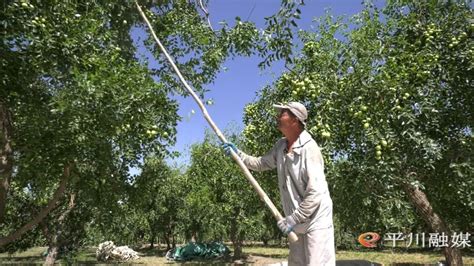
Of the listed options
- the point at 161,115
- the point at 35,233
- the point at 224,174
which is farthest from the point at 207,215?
the point at 161,115

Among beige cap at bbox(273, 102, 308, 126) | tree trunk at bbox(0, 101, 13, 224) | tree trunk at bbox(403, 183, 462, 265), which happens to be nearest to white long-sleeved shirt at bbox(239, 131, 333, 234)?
beige cap at bbox(273, 102, 308, 126)

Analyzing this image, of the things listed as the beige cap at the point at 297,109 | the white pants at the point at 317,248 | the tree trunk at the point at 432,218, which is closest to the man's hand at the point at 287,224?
the white pants at the point at 317,248

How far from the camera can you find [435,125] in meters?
8.55

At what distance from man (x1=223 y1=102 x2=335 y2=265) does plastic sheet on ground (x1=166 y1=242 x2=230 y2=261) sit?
32.1 metres

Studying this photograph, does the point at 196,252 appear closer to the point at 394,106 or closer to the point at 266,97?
Result: the point at 266,97

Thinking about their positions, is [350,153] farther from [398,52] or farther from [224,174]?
[224,174]

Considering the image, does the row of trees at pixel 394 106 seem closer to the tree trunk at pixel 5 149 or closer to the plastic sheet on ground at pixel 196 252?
the tree trunk at pixel 5 149

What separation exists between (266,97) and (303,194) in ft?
25.2

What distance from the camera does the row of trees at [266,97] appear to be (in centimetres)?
661

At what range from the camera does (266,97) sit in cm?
1157

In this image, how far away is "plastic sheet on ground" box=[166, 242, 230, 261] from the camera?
35366 mm

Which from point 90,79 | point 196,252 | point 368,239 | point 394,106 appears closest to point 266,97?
point 394,106

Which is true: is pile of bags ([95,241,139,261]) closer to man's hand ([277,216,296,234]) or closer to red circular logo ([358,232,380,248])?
red circular logo ([358,232,380,248])

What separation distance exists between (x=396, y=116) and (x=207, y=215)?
85.3 feet
